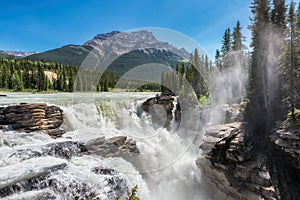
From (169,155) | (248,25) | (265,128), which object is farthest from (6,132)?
(248,25)

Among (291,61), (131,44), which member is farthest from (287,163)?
(131,44)

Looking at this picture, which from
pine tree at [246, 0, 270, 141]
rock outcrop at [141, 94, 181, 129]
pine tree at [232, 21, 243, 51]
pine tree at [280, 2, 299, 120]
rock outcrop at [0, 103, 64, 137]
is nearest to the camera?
rock outcrop at [0, 103, 64, 137]

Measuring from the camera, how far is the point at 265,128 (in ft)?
43.0

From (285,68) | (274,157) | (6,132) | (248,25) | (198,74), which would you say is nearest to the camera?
(6,132)

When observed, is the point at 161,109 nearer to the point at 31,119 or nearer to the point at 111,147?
the point at 111,147

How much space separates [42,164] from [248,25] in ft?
74.5

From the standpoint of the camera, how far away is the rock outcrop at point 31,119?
33.0 feet

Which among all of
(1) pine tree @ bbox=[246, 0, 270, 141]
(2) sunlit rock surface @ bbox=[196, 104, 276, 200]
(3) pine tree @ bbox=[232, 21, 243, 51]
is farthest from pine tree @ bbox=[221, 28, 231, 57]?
(2) sunlit rock surface @ bbox=[196, 104, 276, 200]

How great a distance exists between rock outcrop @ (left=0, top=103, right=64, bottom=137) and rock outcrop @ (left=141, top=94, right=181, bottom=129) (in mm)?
9837

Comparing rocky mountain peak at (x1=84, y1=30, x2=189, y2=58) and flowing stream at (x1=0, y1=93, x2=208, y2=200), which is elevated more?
rocky mountain peak at (x1=84, y1=30, x2=189, y2=58)

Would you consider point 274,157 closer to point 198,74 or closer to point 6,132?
point 6,132

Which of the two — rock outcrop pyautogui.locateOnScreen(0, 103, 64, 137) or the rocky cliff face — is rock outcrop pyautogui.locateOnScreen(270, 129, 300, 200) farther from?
rock outcrop pyautogui.locateOnScreen(0, 103, 64, 137)

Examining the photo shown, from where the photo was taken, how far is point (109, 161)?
30.1 ft

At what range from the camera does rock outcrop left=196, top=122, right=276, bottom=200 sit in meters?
9.41
